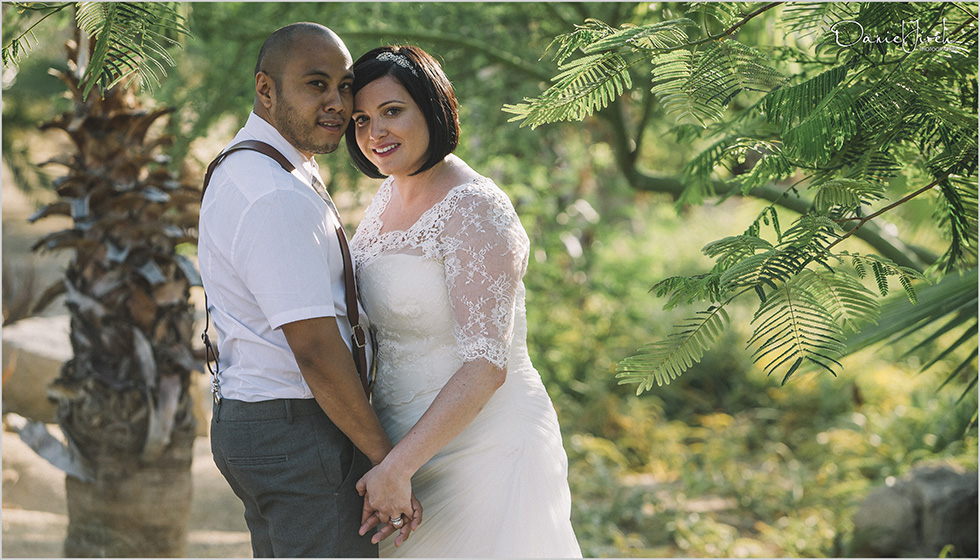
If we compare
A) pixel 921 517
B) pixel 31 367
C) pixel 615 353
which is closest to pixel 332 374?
pixel 921 517

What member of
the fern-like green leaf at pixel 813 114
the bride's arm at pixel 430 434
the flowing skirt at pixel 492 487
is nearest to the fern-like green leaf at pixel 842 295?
the fern-like green leaf at pixel 813 114

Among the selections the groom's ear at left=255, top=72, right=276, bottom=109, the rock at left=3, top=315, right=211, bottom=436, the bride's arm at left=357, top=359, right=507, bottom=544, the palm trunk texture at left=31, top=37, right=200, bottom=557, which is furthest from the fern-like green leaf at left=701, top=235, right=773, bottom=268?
the rock at left=3, top=315, right=211, bottom=436

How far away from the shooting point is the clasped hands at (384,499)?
1998mm

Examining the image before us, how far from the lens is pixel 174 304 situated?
3.23 meters

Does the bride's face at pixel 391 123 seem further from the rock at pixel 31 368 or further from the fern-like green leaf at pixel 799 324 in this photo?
the rock at pixel 31 368

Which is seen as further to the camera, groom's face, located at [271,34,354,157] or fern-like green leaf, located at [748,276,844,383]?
groom's face, located at [271,34,354,157]

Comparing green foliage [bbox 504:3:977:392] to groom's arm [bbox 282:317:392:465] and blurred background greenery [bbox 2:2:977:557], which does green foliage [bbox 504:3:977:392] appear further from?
blurred background greenery [bbox 2:2:977:557]

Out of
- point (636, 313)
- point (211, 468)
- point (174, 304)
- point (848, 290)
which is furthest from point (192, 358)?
point (636, 313)

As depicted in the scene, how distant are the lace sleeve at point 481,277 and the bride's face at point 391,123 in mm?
238

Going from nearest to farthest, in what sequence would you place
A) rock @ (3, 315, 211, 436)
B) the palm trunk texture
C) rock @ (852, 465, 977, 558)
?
the palm trunk texture, rock @ (852, 465, 977, 558), rock @ (3, 315, 211, 436)

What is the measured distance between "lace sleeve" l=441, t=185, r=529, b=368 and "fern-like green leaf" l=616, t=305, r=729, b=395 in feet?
1.51

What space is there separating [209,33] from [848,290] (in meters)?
4.10

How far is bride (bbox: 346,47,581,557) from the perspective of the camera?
2045 mm

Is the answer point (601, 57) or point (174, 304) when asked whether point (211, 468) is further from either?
point (601, 57)
